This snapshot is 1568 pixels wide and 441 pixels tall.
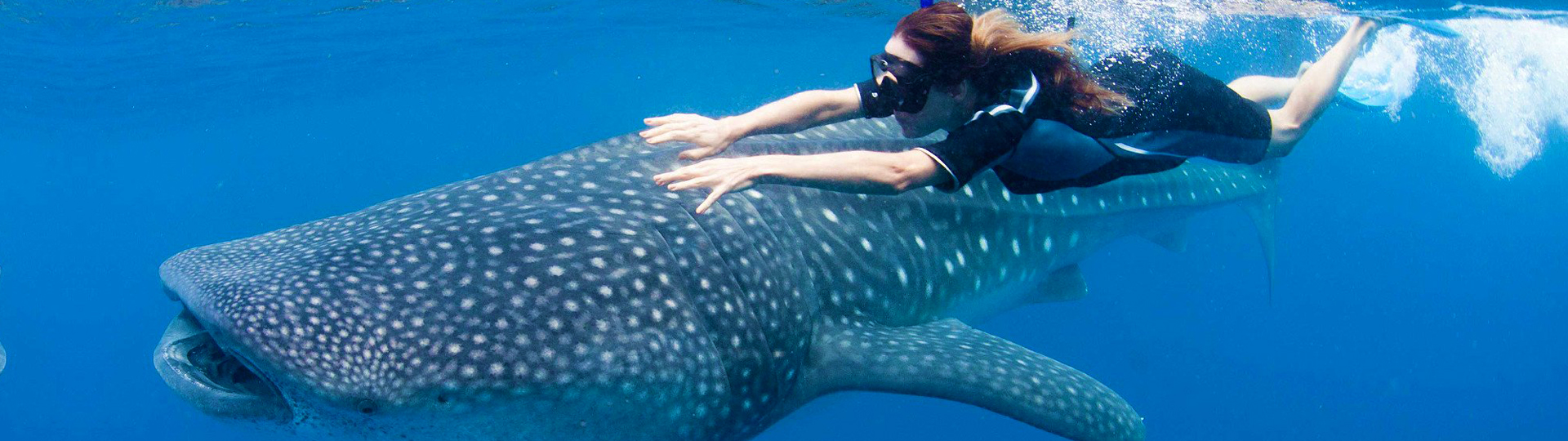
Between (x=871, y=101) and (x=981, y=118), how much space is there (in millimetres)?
1204

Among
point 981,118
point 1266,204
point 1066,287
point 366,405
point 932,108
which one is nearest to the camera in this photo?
point 366,405

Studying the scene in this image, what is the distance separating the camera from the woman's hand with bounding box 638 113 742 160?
12.2 feet

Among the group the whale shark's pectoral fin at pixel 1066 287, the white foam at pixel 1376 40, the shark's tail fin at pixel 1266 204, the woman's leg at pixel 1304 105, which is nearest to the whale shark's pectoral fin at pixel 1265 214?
the shark's tail fin at pixel 1266 204

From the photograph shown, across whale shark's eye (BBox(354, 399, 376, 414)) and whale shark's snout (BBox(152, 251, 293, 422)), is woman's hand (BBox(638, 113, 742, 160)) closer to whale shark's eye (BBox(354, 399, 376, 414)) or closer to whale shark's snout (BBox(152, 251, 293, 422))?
whale shark's eye (BBox(354, 399, 376, 414))

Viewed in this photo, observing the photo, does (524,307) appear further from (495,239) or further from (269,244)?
(269,244)

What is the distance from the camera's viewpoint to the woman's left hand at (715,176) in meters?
2.88

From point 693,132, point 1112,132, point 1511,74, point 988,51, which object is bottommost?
point 1511,74

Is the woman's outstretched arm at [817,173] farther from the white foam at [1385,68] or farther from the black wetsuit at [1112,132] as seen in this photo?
the white foam at [1385,68]

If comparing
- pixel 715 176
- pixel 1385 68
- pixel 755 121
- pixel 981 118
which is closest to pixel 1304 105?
pixel 981 118

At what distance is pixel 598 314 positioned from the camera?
125 inches

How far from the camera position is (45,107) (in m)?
26.6

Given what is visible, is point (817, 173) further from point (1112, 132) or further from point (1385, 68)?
point (1385, 68)

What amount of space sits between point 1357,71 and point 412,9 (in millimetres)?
19005

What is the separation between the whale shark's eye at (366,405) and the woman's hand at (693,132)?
152 cm
